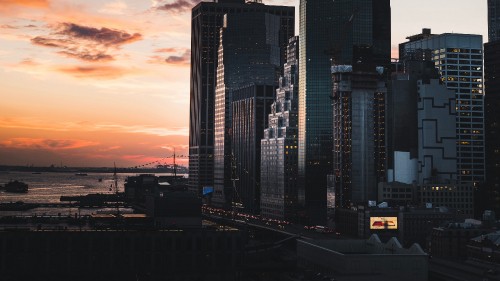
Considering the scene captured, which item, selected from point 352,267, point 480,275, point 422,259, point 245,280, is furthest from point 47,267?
point 480,275

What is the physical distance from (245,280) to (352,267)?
26.7m

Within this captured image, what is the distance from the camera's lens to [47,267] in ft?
516

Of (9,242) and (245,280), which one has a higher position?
(9,242)

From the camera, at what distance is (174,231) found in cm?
16600

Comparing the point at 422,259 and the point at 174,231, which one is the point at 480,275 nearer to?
the point at 422,259

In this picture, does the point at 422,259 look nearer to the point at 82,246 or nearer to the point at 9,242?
the point at 82,246

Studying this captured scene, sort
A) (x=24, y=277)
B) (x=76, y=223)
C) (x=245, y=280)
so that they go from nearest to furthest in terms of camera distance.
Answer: (x=24, y=277) < (x=245, y=280) < (x=76, y=223)

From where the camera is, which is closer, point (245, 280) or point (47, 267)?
point (47, 267)

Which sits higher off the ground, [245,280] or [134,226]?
[134,226]

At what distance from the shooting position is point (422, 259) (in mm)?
182250

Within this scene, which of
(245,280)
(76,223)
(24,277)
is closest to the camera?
(24,277)

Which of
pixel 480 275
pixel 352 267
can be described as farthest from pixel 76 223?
pixel 480 275

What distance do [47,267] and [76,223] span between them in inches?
1128

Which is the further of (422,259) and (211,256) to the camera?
(422,259)
